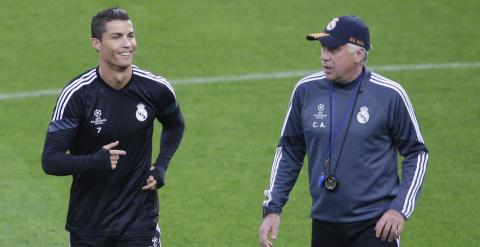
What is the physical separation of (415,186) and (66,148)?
219 cm

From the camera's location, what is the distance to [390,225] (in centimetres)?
721

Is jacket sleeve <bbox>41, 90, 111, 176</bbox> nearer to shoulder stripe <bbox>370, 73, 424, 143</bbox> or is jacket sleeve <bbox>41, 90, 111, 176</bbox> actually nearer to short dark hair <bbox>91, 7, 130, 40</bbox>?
short dark hair <bbox>91, 7, 130, 40</bbox>

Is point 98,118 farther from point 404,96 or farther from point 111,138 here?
point 404,96

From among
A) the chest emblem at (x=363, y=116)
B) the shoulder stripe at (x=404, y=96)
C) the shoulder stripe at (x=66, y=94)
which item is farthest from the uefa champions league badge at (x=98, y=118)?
the shoulder stripe at (x=404, y=96)

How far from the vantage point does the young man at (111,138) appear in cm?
759

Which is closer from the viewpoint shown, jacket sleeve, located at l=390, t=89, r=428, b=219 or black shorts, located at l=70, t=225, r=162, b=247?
jacket sleeve, located at l=390, t=89, r=428, b=219

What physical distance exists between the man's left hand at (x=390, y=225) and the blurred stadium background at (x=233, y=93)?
3.38 meters

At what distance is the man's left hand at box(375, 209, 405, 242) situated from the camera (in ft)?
23.7

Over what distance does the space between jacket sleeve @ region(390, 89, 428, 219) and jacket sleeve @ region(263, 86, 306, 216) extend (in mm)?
627

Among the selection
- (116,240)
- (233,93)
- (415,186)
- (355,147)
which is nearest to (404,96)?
(355,147)

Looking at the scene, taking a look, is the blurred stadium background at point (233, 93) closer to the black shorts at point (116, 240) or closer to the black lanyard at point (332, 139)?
the black shorts at point (116, 240)

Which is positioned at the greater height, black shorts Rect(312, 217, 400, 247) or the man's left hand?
the man's left hand

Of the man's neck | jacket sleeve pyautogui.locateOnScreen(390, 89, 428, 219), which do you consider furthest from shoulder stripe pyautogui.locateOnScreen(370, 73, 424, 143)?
the man's neck

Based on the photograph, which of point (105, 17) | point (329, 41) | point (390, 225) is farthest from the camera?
point (105, 17)
